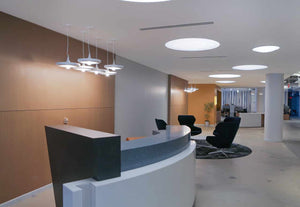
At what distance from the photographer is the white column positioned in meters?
10.2

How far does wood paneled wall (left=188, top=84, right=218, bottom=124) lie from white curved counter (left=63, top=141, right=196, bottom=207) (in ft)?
47.8

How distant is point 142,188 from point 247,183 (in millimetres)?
3664

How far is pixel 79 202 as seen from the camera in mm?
1720

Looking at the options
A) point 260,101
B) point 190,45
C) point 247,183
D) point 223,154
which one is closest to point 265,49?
point 190,45

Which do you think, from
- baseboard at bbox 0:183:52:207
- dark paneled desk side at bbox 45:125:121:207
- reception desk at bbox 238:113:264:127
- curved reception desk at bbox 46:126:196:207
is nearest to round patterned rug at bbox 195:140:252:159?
baseboard at bbox 0:183:52:207

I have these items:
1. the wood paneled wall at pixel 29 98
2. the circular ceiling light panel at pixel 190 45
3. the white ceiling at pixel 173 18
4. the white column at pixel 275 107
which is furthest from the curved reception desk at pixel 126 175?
the white column at pixel 275 107

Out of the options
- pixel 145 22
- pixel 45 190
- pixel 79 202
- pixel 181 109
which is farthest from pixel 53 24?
A: pixel 181 109

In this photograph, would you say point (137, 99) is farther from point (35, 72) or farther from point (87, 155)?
point (87, 155)

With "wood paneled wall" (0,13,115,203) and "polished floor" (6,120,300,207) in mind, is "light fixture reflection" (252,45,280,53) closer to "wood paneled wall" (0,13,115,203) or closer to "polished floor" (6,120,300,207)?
"polished floor" (6,120,300,207)

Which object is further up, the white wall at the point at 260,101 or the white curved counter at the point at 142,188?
the white wall at the point at 260,101

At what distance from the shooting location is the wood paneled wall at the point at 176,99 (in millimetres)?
12172

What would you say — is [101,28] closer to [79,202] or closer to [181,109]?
[79,202]

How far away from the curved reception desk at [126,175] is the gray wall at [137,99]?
4564mm

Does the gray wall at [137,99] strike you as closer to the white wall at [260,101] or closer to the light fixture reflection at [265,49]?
the light fixture reflection at [265,49]
